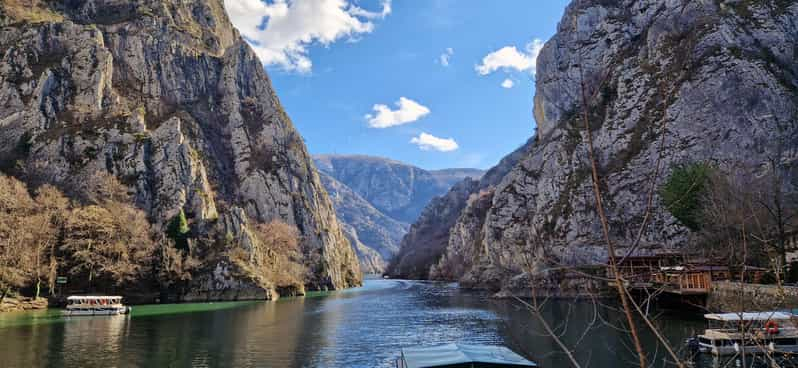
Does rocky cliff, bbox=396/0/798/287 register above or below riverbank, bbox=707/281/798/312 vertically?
above

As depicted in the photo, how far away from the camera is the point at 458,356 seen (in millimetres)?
20844

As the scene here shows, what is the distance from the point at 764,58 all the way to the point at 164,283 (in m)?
112

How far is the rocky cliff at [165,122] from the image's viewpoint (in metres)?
98.6

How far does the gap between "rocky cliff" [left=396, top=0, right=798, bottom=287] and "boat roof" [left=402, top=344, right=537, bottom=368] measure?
3846cm

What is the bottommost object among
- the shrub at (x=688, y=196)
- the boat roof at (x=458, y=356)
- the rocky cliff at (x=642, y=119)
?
the boat roof at (x=458, y=356)

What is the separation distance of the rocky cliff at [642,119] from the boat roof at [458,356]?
3846 centimetres

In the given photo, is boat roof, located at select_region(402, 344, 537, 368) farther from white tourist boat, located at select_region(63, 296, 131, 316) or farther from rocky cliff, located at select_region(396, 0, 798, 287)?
white tourist boat, located at select_region(63, 296, 131, 316)

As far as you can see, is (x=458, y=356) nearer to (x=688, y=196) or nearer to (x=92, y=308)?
(x=688, y=196)

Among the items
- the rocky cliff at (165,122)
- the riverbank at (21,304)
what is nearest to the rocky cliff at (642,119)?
the rocky cliff at (165,122)

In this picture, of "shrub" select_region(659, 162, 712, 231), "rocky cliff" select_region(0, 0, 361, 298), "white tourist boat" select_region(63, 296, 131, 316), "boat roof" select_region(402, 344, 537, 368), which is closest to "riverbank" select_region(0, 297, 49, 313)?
"white tourist boat" select_region(63, 296, 131, 316)

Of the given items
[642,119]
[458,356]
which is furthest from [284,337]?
[642,119]

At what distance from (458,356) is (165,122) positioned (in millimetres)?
110187

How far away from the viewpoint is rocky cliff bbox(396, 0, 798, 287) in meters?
72.0

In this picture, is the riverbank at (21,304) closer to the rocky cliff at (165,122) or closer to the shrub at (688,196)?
the rocky cliff at (165,122)
